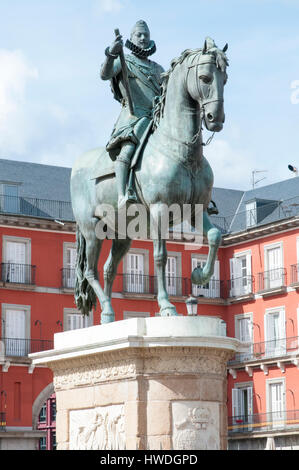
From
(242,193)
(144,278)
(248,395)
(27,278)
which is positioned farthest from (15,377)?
(242,193)

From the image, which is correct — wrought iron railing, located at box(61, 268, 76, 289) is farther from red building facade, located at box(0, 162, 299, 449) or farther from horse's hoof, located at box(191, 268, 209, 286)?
horse's hoof, located at box(191, 268, 209, 286)

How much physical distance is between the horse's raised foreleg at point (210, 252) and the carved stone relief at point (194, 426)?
61.2 inches

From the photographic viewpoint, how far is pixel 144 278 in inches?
2083

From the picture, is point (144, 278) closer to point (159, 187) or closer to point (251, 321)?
point (251, 321)

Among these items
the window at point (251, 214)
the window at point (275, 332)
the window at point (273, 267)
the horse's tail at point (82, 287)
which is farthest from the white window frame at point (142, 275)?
the horse's tail at point (82, 287)

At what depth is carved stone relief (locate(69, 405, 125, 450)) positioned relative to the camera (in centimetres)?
1419

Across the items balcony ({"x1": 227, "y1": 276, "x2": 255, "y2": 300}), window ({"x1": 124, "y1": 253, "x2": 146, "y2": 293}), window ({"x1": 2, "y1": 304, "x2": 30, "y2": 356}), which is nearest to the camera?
window ({"x1": 2, "y1": 304, "x2": 30, "y2": 356})

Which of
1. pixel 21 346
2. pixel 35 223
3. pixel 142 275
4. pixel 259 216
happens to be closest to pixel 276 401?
pixel 142 275

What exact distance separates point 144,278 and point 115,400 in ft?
127

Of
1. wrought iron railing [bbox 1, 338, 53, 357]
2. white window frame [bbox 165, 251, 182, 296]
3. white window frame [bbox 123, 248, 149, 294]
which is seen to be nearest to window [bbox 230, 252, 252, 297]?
white window frame [bbox 165, 251, 182, 296]

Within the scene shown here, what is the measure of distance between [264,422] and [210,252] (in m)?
38.5

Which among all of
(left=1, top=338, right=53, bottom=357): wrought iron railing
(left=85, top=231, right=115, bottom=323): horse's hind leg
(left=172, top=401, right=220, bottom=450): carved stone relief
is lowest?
(left=172, top=401, right=220, bottom=450): carved stone relief

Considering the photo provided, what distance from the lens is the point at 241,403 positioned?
177 feet

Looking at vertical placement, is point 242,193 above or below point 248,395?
above
